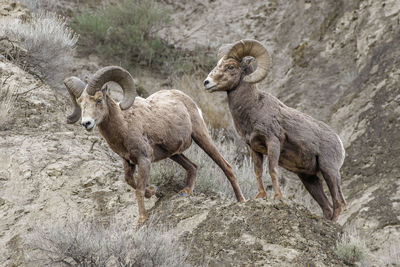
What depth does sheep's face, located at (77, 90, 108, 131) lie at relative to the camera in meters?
6.16


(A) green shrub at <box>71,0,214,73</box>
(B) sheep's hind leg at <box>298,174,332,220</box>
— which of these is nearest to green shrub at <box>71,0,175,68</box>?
(A) green shrub at <box>71,0,214,73</box>

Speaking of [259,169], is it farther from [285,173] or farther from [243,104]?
[285,173]

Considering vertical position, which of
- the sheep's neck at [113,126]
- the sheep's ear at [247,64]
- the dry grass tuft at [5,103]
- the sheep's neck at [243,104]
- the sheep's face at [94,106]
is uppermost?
the sheep's ear at [247,64]

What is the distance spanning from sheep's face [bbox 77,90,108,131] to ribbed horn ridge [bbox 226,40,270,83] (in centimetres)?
158

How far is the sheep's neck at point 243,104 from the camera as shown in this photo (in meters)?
6.68

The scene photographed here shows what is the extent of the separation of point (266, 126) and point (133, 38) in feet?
30.1

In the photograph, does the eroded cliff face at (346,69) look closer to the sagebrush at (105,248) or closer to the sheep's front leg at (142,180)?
the sheep's front leg at (142,180)

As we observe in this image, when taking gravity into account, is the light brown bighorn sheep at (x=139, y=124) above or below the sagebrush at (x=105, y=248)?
above

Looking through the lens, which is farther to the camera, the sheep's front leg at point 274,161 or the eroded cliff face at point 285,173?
the sheep's front leg at point 274,161

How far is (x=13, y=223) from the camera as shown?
24.4 ft

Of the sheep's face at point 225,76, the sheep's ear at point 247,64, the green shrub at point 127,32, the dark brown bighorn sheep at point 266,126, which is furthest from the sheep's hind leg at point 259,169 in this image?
the green shrub at point 127,32

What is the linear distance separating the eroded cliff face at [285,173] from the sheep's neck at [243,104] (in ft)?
2.88

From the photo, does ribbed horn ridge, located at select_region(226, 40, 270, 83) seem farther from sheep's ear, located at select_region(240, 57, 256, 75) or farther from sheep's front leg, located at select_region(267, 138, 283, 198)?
sheep's front leg, located at select_region(267, 138, 283, 198)

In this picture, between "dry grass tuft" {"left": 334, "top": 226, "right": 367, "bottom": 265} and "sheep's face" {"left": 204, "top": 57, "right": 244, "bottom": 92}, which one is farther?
"sheep's face" {"left": 204, "top": 57, "right": 244, "bottom": 92}
